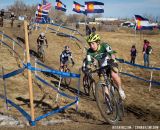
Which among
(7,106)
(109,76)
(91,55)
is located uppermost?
(91,55)

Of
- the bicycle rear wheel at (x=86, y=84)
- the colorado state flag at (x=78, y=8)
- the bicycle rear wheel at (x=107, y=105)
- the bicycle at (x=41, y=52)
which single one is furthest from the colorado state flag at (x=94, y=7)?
the bicycle rear wheel at (x=107, y=105)

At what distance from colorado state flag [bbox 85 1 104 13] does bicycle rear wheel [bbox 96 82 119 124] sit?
2551 centimetres

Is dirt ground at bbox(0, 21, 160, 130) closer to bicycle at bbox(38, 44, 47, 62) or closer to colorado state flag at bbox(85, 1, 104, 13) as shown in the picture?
bicycle at bbox(38, 44, 47, 62)

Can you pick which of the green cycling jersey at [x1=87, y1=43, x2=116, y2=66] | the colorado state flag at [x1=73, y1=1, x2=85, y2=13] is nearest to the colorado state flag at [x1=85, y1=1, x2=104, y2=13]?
the colorado state flag at [x1=73, y1=1, x2=85, y2=13]

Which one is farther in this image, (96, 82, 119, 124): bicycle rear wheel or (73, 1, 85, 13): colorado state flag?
(73, 1, 85, 13): colorado state flag

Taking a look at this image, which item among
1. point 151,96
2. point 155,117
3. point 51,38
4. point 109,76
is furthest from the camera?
point 51,38

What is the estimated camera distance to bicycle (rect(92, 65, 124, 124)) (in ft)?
25.3

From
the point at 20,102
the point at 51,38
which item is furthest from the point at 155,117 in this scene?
the point at 51,38

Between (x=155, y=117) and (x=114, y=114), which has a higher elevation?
(x=114, y=114)

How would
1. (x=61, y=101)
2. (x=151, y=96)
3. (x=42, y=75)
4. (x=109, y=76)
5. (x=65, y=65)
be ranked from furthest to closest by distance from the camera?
(x=42, y=75)
(x=65, y=65)
(x=151, y=96)
(x=61, y=101)
(x=109, y=76)

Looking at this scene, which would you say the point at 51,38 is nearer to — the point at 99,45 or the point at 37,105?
the point at 37,105

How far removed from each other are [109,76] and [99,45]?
3.04ft

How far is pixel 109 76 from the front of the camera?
26.4 feet

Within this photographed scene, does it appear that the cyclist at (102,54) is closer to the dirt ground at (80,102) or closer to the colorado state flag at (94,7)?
the dirt ground at (80,102)
